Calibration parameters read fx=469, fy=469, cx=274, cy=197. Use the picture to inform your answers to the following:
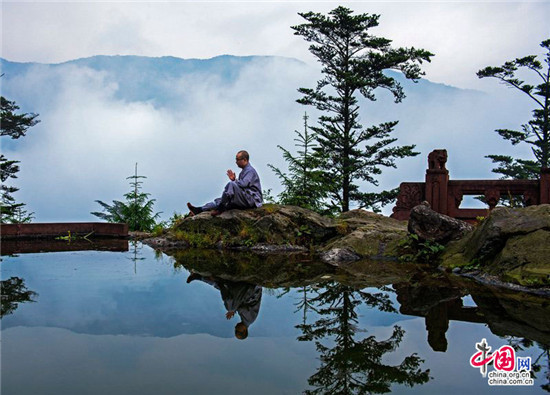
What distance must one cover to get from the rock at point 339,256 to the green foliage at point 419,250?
2.78 ft

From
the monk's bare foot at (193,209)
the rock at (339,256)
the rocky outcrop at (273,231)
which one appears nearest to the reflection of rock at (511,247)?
the rock at (339,256)

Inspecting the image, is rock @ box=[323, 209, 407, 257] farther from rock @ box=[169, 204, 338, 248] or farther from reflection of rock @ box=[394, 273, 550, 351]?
reflection of rock @ box=[394, 273, 550, 351]

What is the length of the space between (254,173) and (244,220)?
1.06 metres

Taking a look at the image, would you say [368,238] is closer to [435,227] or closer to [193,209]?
[435,227]

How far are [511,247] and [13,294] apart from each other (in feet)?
20.4

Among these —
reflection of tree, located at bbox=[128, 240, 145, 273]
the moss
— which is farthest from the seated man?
the moss

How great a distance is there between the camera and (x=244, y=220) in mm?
10273

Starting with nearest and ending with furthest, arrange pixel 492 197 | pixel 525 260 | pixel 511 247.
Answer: pixel 525 260 < pixel 511 247 < pixel 492 197

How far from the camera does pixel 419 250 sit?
8.02 metres

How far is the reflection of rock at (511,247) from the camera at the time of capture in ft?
19.3

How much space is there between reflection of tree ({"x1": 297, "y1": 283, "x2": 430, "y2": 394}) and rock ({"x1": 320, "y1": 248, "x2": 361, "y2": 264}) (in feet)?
12.0

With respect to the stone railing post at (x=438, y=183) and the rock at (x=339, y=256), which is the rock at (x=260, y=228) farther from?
the stone railing post at (x=438, y=183)

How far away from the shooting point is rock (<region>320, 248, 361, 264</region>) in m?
8.27

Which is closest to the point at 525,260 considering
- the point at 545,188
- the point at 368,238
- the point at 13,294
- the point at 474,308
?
the point at 474,308
